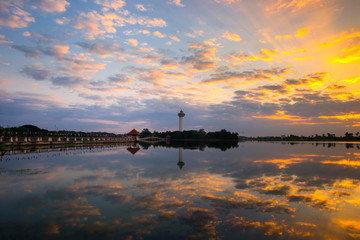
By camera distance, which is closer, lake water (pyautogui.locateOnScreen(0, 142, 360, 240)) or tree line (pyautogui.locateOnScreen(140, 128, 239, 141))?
lake water (pyautogui.locateOnScreen(0, 142, 360, 240))

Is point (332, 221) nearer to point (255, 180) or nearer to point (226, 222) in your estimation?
point (226, 222)

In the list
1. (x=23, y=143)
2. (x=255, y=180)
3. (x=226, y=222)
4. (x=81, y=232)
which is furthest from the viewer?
(x=23, y=143)

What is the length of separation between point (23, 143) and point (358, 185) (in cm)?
5820

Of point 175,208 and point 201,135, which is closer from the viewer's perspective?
point 175,208

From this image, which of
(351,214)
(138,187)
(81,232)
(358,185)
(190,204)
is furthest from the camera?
(358,185)

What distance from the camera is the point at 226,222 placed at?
28.5ft

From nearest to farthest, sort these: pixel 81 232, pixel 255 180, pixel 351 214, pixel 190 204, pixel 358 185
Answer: pixel 81 232 < pixel 351 214 < pixel 190 204 < pixel 358 185 < pixel 255 180

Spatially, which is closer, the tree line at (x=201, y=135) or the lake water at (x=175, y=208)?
the lake water at (x=175, y=208)

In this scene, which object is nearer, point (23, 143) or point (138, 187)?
point (138, 187)

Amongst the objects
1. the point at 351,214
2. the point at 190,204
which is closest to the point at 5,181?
the point at 190,204


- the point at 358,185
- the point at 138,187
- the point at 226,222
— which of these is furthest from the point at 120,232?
the point at 358,185

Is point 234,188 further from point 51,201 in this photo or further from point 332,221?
point 51,201

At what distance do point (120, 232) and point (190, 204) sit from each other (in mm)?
4271

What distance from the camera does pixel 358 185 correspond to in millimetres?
15953
